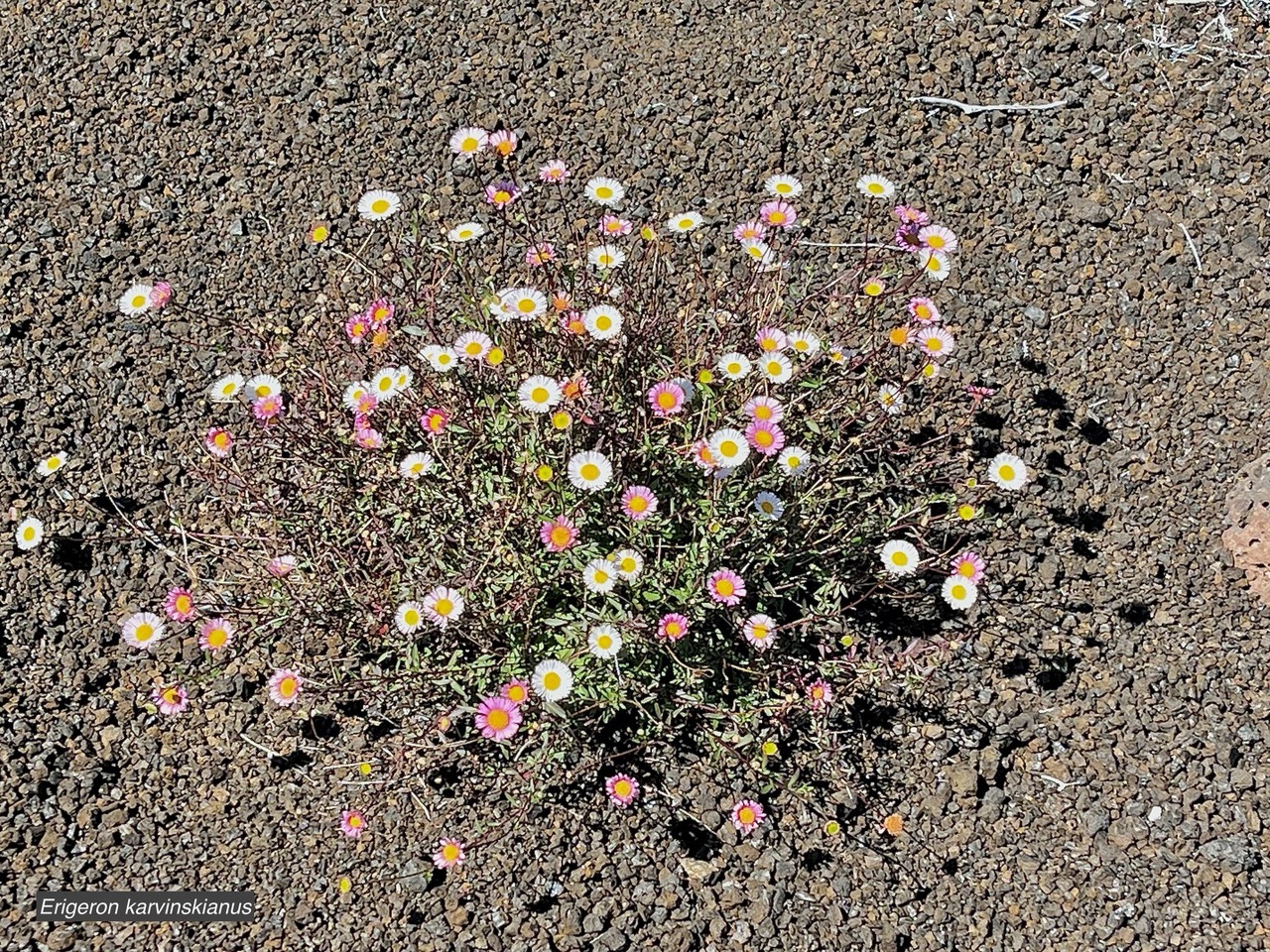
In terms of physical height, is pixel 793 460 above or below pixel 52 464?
above

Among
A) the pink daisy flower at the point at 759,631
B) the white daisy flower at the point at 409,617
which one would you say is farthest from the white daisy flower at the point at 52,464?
the pink daisy flower at the point at 759,631

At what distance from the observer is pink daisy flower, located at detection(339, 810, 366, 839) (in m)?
2.96

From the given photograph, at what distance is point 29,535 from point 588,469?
187 cm

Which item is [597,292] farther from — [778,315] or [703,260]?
[703,260]

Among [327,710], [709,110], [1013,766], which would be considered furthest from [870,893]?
[709,110]

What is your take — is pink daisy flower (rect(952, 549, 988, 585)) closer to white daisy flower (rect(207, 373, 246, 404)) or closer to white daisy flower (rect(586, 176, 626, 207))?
white daisy flower (rect(586, 176, 626, 207))

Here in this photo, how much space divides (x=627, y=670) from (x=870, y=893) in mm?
823

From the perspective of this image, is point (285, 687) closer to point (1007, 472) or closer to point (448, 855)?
point (448, 855)

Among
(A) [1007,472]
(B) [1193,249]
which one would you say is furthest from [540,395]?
(B) [1193,249]

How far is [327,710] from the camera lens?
3361mm

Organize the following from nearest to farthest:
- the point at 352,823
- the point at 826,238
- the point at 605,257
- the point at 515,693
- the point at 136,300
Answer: the point at 515,693
the point at 352,823
the point at 605,257
the point at 136,300
the point at 826,238

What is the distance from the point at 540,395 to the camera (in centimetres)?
307

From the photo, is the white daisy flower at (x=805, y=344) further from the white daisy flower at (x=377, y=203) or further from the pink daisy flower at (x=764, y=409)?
the white daisy flower at (x=377, y=203)

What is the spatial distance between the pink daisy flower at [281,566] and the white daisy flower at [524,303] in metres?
0.92
